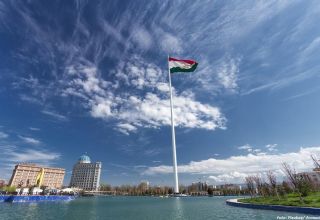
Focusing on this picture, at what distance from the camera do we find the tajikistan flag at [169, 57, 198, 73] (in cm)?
5691

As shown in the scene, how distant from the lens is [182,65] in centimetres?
5875

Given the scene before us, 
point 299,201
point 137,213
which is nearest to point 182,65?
point 137,213

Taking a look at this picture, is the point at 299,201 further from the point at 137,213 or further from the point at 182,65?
the point at 182,65

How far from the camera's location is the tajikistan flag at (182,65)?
56909mm

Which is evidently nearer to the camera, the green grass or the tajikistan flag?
the green grass

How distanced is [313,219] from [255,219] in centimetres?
608

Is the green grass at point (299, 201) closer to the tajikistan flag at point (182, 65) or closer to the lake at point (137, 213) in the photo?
the lake at point (137, 213)

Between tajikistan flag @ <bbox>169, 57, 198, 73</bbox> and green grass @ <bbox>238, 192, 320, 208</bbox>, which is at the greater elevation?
tajikistan flag @ <bbox>169, 57, 198, 73</bbox>

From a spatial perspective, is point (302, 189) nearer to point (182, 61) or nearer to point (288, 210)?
point (288, 210)

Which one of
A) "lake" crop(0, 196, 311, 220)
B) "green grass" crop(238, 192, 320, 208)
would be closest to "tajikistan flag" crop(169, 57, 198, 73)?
"lake" crop(0, 196, 311, 220)

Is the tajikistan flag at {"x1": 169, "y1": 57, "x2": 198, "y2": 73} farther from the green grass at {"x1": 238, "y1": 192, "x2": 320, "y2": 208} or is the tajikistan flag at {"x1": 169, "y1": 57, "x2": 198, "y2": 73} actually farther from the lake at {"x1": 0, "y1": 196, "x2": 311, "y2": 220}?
the green grass at {"x1": 238, "y1": 192, "x2": 320, "y2": 208}

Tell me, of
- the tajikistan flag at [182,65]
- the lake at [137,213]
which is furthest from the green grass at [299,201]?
the tajikistan flag at [182,65]

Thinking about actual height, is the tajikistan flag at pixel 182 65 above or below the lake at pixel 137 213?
above

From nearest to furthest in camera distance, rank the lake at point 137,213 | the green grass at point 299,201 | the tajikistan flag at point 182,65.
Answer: the lake at point 137,213 < the green grass at point 299,201 < the tajikistan flag at point 182,65
